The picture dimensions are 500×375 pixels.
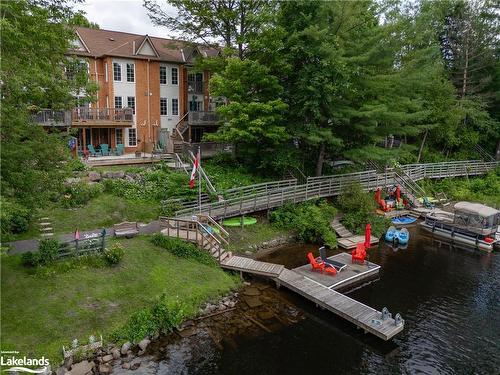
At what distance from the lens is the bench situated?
60.6 feet

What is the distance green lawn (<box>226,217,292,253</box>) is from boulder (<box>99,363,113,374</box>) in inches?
363

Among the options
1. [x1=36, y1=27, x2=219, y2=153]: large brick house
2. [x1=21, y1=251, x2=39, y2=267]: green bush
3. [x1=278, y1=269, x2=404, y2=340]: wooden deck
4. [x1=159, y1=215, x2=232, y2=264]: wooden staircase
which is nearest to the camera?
[x1=278, y1=269, x2=404, y2=340]: wooden deck

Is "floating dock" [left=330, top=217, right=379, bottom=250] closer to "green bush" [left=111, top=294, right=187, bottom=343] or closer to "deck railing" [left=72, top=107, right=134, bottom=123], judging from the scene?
"green bush" [left=111, top=294, right=187, bottom=343]

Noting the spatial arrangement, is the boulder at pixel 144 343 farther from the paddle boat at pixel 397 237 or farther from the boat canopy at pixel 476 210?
the boat canopy at pixel 476 210

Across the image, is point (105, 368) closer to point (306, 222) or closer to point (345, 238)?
point (306, 222)

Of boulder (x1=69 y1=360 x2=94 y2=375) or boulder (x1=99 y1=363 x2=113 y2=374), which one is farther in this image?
boulder (x1=99 y1=363 x2=113 y2=374)

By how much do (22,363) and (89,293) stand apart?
3340 millimetres

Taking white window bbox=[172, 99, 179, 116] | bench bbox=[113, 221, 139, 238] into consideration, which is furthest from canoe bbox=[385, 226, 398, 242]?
white window bbox=[172, 99, 179, 116]

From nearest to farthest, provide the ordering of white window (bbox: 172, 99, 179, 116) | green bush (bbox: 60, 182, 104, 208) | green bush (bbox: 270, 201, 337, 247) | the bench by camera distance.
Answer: the bench, green bush (bbox: 60, 182, 104, 208), green bush (bbox: 270, 201, 337, 247), white window (bbox: 172, 99, 179, 116)

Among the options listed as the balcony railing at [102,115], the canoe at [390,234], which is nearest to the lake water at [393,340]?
the canoe at [390,234]

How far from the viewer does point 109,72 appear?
32375mm

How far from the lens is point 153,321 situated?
→ 44.2ft

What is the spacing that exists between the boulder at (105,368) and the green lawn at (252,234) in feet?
30.3

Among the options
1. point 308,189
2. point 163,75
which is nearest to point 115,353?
point 308,189
